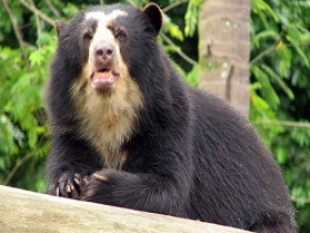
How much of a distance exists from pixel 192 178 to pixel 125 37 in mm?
1022

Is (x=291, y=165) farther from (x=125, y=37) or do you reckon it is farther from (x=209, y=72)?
(x=125, y=37)

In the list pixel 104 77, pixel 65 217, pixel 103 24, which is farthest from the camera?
pixel 103 24

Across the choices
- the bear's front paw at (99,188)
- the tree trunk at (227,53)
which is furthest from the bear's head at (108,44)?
the tree trunk at (227,53)

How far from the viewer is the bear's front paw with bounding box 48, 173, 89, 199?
652 cm

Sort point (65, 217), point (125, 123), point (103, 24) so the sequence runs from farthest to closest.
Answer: point (125, 123), point (103, 24), point (65, 217)

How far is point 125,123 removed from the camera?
6801 millimetres

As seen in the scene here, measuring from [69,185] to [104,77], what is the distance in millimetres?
675

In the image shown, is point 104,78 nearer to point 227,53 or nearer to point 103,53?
point 103,53

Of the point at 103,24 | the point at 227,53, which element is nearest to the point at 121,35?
the point at 103,24

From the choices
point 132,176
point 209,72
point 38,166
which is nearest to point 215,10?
point 209,72

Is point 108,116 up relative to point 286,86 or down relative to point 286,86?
up

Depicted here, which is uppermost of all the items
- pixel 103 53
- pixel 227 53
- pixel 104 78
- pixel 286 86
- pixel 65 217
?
pixel 103 53

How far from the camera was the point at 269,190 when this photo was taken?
743 cm

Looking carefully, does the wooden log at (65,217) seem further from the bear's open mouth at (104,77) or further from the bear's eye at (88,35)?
the bear's eye at (88,35)
